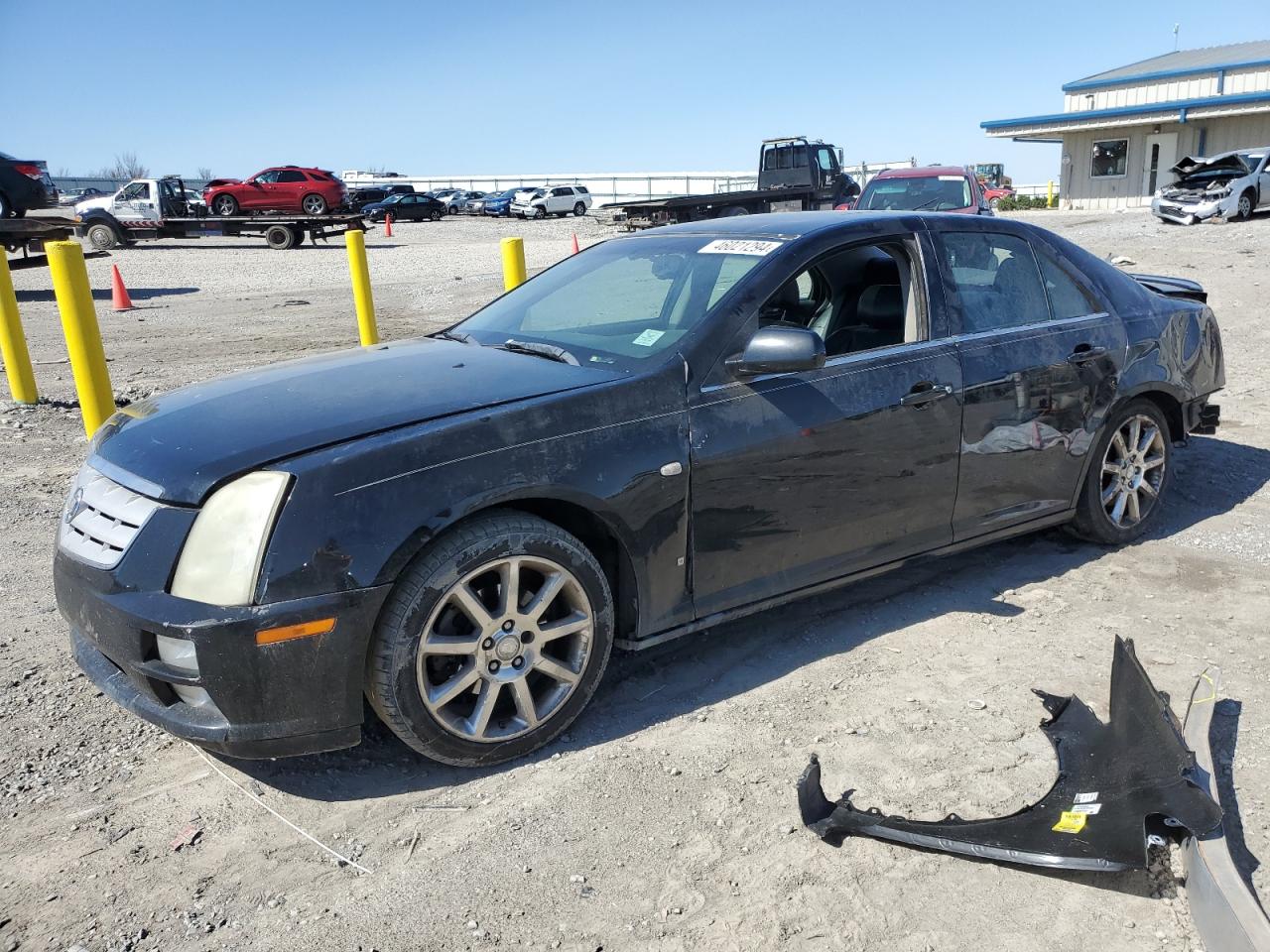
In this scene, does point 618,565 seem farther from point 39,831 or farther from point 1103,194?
point 1103,194

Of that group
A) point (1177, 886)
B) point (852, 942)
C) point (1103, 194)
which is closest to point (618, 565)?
point (852, 942)

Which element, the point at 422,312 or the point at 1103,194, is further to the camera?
the point at 1103,194

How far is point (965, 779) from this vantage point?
10.3 feet

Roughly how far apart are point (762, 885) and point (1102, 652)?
80.0 inches

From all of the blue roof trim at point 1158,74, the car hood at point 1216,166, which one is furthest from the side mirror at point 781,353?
the blue roof trim at point 1158,74

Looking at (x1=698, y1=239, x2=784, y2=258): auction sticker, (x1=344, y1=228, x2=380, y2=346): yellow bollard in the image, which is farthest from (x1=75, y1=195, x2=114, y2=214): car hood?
(x1=698, y1=239, x2=784, y2=258): auction sticker

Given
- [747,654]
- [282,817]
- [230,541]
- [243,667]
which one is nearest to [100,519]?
[230,541]

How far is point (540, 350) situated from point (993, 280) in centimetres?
Answer: 211

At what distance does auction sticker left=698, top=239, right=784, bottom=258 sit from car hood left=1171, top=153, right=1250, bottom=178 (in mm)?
23666

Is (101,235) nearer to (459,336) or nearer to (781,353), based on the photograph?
(459,336)

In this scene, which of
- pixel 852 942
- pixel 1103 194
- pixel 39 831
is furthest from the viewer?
pixel 1103 194

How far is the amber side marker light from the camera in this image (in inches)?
108

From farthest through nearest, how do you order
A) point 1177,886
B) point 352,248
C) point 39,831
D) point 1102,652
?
point 352,248
point 1102,652
point 39,831
point 1177,886

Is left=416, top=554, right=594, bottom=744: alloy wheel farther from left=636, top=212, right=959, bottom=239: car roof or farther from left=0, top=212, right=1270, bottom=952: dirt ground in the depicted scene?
left=636, top=212, right=959, bottom=239: car roof
